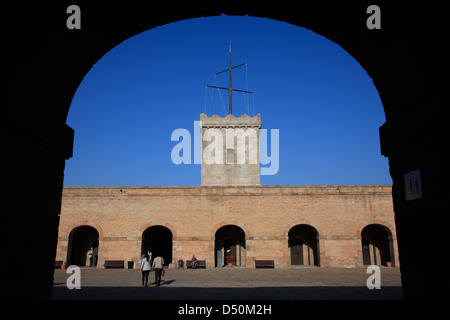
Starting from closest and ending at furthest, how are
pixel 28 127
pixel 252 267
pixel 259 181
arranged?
pixel 28 127, pixel 252 267, pixel 259 181

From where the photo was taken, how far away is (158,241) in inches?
935

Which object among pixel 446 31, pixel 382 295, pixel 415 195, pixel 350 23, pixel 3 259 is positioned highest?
pixel 350 23

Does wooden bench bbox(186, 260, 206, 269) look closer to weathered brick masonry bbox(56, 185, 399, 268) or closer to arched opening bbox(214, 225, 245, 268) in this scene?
weathered brick masonry bbox(56, 185, 399, 268)

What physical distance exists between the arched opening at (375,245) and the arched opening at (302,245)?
11.9 feet

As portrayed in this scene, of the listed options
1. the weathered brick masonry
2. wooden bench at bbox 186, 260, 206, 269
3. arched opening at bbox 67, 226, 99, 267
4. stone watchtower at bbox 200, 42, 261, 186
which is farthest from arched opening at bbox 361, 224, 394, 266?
arched opening at bbox 67, 226, 99, 267

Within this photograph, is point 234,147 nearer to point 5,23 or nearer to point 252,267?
point 252,267

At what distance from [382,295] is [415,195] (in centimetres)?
774

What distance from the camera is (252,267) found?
66.1 ft

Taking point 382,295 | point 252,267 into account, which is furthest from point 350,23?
point 252,267

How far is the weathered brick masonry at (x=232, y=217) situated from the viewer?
67.8 ft

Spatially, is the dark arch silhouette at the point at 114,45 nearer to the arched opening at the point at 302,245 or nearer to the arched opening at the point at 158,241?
the arched opening at the point at 158,241

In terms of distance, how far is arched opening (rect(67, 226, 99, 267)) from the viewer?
22922 mm

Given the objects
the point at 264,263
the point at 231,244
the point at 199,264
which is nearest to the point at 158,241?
the point at 199,264

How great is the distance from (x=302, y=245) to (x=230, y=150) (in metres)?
13.8
